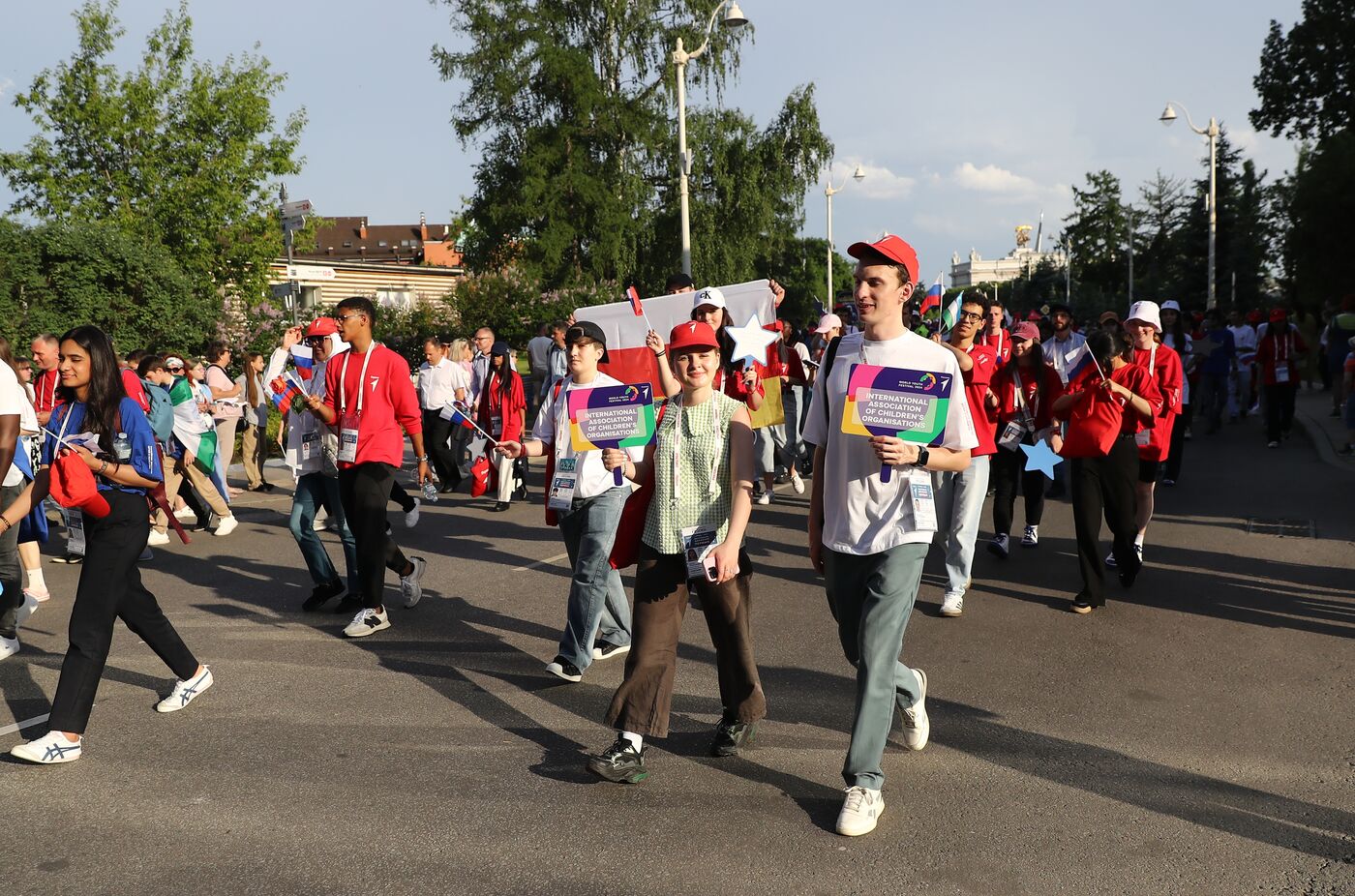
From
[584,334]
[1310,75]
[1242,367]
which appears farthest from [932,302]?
[1310,75]

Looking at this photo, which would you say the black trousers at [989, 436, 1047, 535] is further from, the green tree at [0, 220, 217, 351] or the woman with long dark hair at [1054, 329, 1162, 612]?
the green tree at [0, 220, 217, 351]

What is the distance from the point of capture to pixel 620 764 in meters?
4.66

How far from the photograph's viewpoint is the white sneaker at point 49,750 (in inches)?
196

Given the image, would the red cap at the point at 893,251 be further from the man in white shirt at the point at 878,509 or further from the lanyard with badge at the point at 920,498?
the lanyard with badge at the point at 920,498

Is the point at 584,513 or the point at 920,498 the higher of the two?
the point at 920,498

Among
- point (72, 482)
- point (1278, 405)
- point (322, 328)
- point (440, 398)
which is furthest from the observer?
point (1278, 405)

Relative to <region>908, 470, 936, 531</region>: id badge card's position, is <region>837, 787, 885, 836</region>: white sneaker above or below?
below

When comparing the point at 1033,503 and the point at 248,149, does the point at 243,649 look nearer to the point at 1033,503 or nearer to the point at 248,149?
the point at 1033,503

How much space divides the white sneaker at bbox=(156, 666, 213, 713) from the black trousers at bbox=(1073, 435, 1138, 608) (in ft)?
16.6

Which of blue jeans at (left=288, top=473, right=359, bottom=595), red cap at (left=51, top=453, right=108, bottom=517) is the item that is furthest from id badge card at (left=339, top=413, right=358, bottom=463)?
red cap at (left=51, top=453, right=108, bottom=517)

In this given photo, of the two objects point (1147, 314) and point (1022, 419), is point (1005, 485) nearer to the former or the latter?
point (1022, 419)

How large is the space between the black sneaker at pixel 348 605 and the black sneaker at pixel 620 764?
3475 millimetres

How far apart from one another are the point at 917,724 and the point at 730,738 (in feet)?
2.54

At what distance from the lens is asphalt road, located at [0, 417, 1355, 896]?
3924mm
